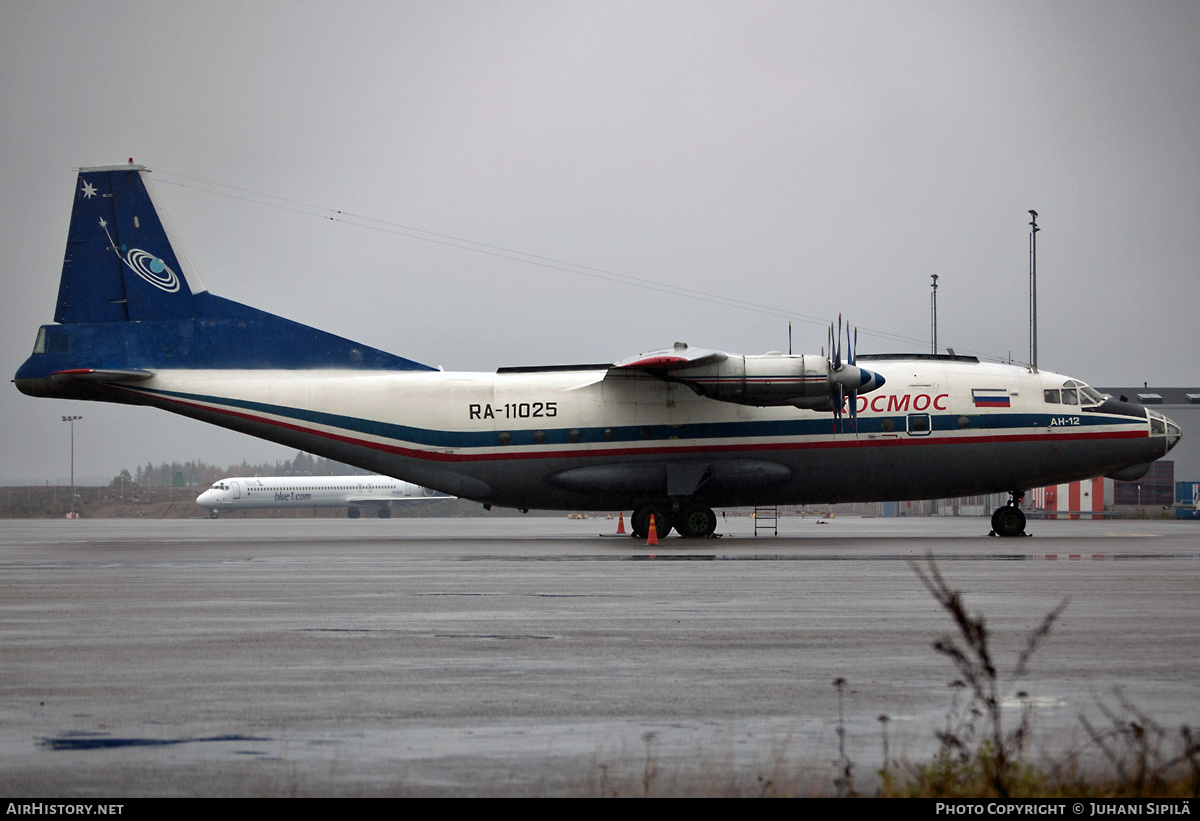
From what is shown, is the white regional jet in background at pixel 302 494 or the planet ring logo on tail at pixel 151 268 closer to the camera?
the planet ring logo on tail at pixel 151 268

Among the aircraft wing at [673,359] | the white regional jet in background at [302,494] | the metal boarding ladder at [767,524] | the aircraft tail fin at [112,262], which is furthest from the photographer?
the white regional jet in background at [302,494]

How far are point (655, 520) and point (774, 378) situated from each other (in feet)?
17.3

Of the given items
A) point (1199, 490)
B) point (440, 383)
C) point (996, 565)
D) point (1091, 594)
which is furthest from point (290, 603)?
point (1199, 490)

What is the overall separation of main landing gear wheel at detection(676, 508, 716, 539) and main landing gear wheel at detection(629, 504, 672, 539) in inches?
14.8

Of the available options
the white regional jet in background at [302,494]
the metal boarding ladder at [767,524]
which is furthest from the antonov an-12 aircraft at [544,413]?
the white regional jet in background at [302,494]

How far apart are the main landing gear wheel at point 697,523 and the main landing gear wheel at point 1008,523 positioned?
8089mm

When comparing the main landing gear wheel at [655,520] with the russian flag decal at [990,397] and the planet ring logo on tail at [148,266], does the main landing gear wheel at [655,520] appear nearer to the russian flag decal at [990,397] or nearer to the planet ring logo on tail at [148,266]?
the russian flag decal at [990,397]

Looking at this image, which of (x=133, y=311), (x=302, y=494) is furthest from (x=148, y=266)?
(x=302, y=494)

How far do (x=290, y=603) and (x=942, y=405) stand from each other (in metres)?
20.7

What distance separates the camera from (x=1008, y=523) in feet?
→ 98.3

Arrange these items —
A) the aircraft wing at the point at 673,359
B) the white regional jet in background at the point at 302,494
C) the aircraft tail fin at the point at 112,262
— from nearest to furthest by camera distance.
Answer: the aircraft wing at the point at 673,359
the aircraft tail fin at the point at 112,262
the white regional jet in background at the point at 302,494

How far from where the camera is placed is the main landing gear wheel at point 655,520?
29531 mm

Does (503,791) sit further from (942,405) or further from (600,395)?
(942,405)

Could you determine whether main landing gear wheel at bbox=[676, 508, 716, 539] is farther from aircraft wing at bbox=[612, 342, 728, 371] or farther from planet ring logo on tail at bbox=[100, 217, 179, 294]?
planet ring logo on tail at bbox=[100, 217, 179, 294]
